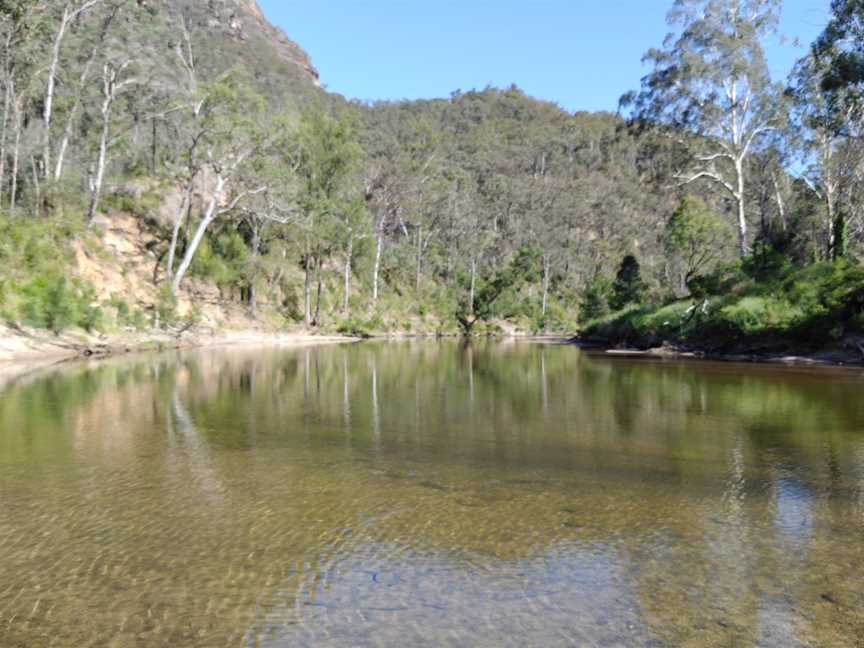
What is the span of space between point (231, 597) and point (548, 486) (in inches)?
165

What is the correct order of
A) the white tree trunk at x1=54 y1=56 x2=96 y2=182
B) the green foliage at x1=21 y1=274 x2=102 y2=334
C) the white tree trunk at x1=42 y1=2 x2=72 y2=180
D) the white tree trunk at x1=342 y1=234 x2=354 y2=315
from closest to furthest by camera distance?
the green foliage at x1=21 y1=274 x2=102 y2=334, the white tree trunk at x1=42 y1=2 x2=72 y2=180, the white tree trunk at x1=54 y1=56 x2=96 y2=182, the white tree trunk at x1=342 y1=234 x2=354 y2=315

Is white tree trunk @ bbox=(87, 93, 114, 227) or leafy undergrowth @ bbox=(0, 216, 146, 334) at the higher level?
white tree trunk @ bbox=(87, 93, 114, 227)

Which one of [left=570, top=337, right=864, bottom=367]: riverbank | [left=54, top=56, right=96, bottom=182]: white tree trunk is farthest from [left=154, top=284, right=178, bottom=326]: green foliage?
[left=570, top=337, right=864, bottom=367]: riverbank

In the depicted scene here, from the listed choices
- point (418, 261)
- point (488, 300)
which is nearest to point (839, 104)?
point (488, 300)

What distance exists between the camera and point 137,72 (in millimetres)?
38750

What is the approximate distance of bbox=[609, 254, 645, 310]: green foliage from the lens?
59469 mm

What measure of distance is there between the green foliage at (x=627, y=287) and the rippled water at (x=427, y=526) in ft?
152

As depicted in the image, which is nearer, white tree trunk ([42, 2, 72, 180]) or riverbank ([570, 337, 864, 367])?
riverbank ([570, 337, 864, 367])

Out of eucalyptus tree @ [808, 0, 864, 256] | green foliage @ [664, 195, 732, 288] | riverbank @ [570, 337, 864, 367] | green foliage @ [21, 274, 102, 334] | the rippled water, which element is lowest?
the rippled water

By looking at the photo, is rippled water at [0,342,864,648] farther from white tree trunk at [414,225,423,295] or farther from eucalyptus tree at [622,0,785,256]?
white tree trunk at [414,225,423,295]

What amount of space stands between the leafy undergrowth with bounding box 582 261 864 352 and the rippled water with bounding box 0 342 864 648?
1630 cm

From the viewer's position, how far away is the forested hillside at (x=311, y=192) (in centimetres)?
3120

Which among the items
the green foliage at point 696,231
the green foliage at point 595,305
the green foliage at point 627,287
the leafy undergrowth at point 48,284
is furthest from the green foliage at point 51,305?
the green foliage at point 595,305

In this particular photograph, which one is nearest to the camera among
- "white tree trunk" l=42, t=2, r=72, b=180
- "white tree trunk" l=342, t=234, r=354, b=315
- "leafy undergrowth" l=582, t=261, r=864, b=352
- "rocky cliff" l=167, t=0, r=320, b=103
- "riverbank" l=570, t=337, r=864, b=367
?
"riverbank" l=570, t=337, r=864, b=367
